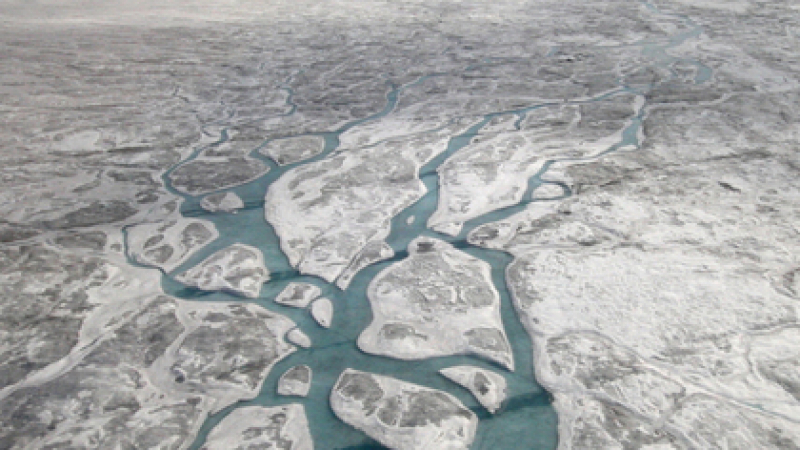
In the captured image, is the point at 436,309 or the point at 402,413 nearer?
the point at 402,413

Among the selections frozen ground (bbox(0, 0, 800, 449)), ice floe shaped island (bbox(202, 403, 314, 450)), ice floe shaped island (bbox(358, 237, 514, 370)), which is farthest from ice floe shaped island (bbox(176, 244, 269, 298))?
ice floe shaped island (bbox(202, 403, 314, 450))

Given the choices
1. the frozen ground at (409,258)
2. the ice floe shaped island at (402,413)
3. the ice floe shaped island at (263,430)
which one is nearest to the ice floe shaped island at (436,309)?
the frozen ground at (409,258)

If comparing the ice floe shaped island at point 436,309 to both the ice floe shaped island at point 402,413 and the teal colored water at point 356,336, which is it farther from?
the ice floe shaped island at point 402,413

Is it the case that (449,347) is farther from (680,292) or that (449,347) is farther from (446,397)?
(680,292)

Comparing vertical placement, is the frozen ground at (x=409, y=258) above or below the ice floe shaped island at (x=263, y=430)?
above

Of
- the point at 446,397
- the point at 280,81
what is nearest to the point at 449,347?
the point at 446,397

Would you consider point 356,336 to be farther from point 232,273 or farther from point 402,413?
point 232,273

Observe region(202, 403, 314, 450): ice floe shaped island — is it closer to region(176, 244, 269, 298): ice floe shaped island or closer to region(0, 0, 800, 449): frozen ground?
region(0, 0, 800, 449): frozen ground

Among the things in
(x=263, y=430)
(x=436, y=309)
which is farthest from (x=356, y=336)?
(x=263, y=430)
